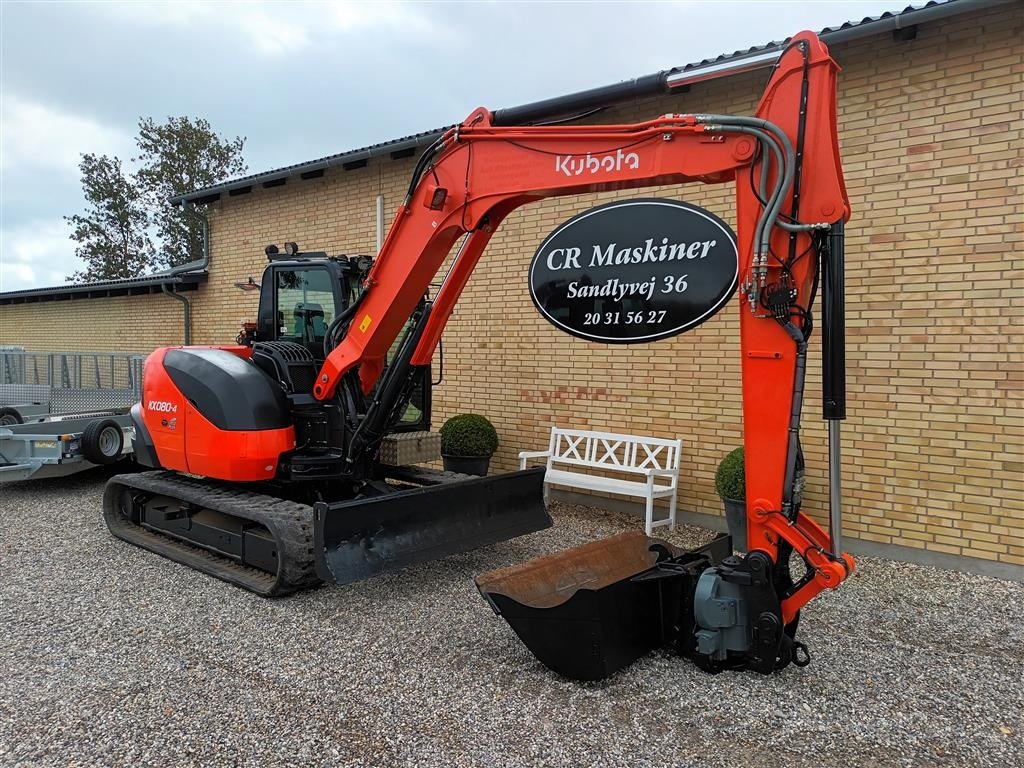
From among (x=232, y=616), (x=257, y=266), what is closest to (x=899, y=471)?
(x=232, y=616)

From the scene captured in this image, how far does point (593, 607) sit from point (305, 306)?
328cm

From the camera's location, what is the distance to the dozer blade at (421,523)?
13.5ft

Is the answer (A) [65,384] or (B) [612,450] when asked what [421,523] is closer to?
(B) [612,450]

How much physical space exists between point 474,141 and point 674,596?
9.36 feet

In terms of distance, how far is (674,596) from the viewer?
3.58 m

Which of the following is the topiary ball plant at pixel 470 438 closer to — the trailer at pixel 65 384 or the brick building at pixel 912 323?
the brick building at pixel 912 323

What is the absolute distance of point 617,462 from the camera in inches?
266

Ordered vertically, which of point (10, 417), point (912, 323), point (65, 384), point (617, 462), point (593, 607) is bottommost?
point (593, 607)

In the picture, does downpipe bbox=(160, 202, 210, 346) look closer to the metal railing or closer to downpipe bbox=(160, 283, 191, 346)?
downpipe bbox=(160, 283, 191, 346)

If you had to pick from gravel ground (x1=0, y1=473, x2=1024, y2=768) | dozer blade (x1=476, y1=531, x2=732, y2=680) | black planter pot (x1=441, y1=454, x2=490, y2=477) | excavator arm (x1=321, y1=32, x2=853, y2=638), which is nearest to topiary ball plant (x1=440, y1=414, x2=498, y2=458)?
black planter pot (x1=441, y1=454, x2=490, y2=477)

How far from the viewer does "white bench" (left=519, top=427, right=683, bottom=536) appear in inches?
245

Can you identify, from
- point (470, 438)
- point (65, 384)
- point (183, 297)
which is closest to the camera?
point (470, 438)

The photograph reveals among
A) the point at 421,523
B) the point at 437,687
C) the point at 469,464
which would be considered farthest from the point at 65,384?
the point at 437,687

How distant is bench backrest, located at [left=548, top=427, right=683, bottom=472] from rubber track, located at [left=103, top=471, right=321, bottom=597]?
3041mm
